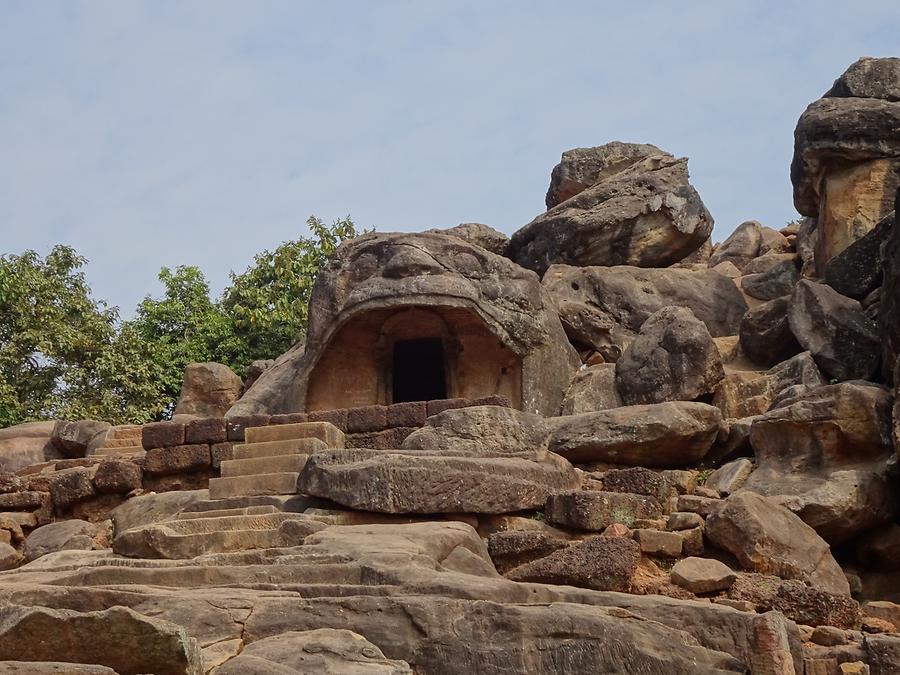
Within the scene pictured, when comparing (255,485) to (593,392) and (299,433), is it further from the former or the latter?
(593,392)

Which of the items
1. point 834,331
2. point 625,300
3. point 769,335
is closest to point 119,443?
point 625,300

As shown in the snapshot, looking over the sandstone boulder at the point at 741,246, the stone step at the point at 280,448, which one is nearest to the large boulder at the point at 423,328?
the stone step at the point at 280,448

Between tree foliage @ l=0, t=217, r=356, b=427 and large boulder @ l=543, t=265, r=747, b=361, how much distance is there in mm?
7268

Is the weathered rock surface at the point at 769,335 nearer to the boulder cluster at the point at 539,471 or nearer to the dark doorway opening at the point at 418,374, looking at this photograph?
the boulder cluster at the point at 539,471

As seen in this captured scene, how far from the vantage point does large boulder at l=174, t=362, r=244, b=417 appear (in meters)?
18.7

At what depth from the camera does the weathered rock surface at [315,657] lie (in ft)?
18.4

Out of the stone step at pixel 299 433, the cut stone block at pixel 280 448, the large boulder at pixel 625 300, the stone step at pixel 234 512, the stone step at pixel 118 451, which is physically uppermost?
the large boulder at pixel 625 300

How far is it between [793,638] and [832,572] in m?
2.34

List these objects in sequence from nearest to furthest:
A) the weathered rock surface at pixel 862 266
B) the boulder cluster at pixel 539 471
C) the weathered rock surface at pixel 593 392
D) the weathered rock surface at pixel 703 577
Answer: the boulder cluster at pixel 539 471 → the weathered rock surface at pixel 703 577 → the weathered rock surface at pixel 593 392 → the weathered rock surface at pixel 862 266

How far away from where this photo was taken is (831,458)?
11.2 metres

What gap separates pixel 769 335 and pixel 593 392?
2101 millimetres

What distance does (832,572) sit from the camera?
9.38m

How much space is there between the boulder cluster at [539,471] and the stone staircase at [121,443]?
128 mm

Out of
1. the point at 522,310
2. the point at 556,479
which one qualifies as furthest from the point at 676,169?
the point at 556,479
